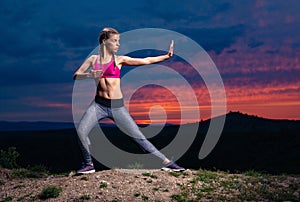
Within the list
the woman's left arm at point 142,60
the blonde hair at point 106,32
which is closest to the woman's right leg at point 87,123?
the woman's left arm at point 142,60

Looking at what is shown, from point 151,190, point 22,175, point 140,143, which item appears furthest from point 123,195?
point 22,175

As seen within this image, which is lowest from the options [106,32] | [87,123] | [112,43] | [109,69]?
[87,123]

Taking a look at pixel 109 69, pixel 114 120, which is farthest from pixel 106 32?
pixel 114 120

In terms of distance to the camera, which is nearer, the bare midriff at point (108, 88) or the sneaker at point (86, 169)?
the bare midriff at point (108, 88)

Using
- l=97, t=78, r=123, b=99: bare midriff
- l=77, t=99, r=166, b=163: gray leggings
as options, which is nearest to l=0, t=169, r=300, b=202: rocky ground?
l=77, t=99, r=166, b=163: gray leggings

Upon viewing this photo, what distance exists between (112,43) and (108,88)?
3.64 feet

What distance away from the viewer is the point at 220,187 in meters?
10.4

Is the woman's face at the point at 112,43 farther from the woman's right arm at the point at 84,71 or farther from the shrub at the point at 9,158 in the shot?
the shrub at the point at 9,158

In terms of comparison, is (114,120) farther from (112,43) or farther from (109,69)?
(112,43)

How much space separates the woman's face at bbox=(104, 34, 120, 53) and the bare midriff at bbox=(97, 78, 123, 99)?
29.7 inches

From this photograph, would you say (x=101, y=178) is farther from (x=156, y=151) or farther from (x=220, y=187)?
(x=220, y=187)

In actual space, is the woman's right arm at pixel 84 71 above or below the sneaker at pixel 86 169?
above

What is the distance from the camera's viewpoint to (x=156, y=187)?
1004cm

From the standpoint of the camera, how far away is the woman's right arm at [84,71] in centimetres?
1034
